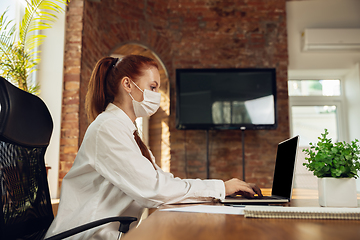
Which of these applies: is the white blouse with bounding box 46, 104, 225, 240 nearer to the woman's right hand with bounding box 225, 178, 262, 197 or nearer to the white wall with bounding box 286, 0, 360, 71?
the woman's right hand with bounding box 225, 178, 262, 197

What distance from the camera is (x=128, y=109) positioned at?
1.45m

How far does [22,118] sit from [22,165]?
0.19 m

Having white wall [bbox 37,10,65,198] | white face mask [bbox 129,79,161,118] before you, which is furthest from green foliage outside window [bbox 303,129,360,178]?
white wall [bbox 37,10,65,198]

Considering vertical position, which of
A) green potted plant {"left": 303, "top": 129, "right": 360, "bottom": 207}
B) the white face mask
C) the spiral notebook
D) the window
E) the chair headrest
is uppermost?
the window

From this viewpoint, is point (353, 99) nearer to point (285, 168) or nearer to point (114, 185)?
point (285, 168)

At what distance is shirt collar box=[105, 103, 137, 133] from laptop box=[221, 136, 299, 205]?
0.46m

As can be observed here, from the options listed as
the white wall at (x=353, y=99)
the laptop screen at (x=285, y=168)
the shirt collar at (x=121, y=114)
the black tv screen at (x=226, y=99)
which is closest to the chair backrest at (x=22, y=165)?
the shirt collar at (x=121, y=114)

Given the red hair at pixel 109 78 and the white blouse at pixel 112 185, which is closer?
the white blouse at pixel 112 185

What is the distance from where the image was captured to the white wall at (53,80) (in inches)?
116

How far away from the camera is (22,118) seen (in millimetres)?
1155

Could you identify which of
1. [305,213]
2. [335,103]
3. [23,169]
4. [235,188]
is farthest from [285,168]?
[335,103]

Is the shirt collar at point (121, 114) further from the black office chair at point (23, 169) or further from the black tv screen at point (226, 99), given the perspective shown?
the black tv screen at point (226, 99)

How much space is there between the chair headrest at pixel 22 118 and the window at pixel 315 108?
4.08m

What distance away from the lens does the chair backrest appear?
3.54 feet
